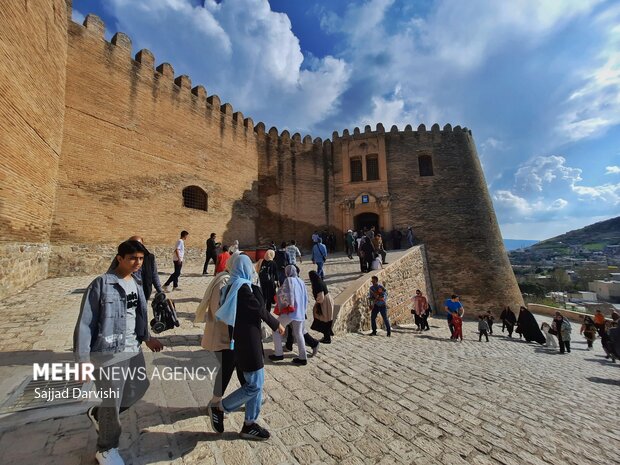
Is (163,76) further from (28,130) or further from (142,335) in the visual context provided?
(142,335)

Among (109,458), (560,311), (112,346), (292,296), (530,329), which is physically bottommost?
(560,311)

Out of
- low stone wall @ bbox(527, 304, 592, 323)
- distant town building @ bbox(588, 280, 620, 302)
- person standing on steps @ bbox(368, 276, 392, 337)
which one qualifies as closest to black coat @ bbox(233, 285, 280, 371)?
person standing on steps @ bbox(368, 276, 392, 337)

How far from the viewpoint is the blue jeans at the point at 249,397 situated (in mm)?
2352

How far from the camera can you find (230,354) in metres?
2.59

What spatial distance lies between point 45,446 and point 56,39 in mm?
12189

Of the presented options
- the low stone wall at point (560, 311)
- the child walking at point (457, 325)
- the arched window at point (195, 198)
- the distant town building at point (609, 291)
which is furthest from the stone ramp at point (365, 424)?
the distant town building at point (609, 291)

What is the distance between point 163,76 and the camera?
43.4ft

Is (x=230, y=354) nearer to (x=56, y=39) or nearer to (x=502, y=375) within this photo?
(x=502, y=375)

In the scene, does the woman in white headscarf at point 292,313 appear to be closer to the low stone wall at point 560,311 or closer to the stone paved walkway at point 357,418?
the stone paved walkway at point 357,418

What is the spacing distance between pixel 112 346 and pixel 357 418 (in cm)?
230

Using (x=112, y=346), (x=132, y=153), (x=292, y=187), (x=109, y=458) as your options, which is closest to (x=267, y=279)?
(x=112, y=346)

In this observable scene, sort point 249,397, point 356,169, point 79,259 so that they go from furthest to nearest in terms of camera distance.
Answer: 1. point 356,169
2. point 79,259
3. point 249,397

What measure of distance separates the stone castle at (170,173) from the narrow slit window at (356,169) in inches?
3.1

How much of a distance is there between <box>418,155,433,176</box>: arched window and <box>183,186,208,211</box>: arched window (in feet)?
49.4
